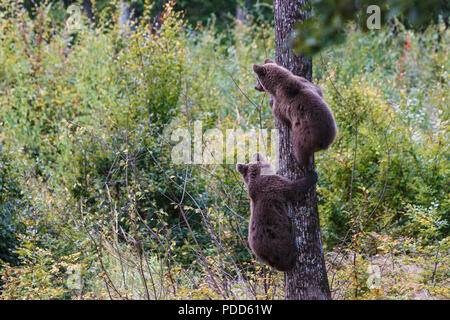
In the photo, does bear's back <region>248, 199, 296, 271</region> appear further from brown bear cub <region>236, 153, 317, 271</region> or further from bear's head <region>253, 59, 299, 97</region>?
bear's head <region>253, 59, 299, 97</region>

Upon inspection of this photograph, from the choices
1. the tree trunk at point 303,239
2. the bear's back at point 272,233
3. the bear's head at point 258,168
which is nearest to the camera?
the bear's back at point 272,233

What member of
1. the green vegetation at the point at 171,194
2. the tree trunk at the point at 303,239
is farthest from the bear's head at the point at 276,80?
the green vegetation at the point at 171,194

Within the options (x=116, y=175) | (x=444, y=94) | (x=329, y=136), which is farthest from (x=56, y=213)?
(x=444, y=94)

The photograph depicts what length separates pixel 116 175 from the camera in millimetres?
5836

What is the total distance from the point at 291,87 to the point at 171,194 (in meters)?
3.26

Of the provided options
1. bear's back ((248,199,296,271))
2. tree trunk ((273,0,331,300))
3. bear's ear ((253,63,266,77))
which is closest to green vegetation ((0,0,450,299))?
tree trunk ((273,0,331,300))

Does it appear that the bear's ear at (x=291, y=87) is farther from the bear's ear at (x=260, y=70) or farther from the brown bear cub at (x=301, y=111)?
the bear's ear at (x=260, y=70)

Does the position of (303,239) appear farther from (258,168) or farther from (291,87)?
(291,87)

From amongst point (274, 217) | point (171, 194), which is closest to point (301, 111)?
point (274, 217)

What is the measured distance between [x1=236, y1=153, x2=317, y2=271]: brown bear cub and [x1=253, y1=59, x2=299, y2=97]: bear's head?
1.63ft

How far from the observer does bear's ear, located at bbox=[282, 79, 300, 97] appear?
2.52 metres

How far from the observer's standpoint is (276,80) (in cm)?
259

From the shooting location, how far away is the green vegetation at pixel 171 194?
3842 millimetres

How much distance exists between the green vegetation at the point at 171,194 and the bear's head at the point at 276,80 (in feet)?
3.57
